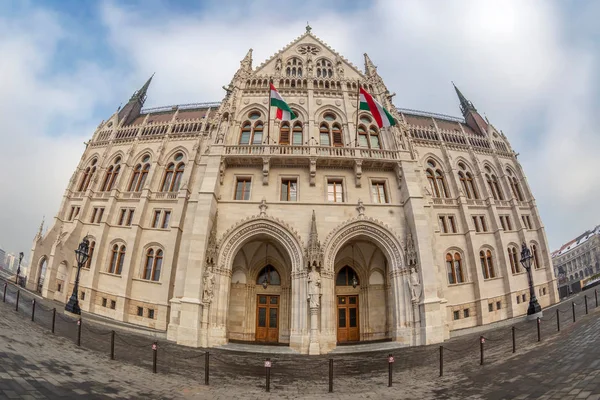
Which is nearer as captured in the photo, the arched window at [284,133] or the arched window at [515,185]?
the arched window at [284,133]

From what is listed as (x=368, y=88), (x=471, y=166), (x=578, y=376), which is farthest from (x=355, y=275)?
(x=471, y=166)

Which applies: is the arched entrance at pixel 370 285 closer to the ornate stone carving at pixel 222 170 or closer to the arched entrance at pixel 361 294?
the arched entrance at pixel 361 294

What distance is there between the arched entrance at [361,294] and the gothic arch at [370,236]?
1.11 m

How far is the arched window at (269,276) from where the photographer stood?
18.1 metres

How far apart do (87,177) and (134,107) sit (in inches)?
467

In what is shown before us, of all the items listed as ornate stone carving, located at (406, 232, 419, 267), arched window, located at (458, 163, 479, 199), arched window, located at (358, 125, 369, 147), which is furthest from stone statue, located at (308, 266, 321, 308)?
→ arched window, located at (458, 163, 479, 199)

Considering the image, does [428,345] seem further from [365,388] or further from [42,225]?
[42,225]

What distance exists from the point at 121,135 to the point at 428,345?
115 feet

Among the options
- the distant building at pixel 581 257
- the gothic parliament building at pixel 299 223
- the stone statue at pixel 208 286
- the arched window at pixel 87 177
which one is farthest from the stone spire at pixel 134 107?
the distant building at pixel 581 257

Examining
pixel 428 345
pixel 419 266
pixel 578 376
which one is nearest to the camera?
pixel 578 376

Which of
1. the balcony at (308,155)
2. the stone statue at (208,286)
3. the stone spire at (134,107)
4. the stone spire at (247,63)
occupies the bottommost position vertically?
the stone statue at (208,286)

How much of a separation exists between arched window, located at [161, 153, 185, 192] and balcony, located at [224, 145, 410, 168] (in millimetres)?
11943

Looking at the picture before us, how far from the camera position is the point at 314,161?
17.3m

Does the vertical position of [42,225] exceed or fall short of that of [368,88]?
it falls short
